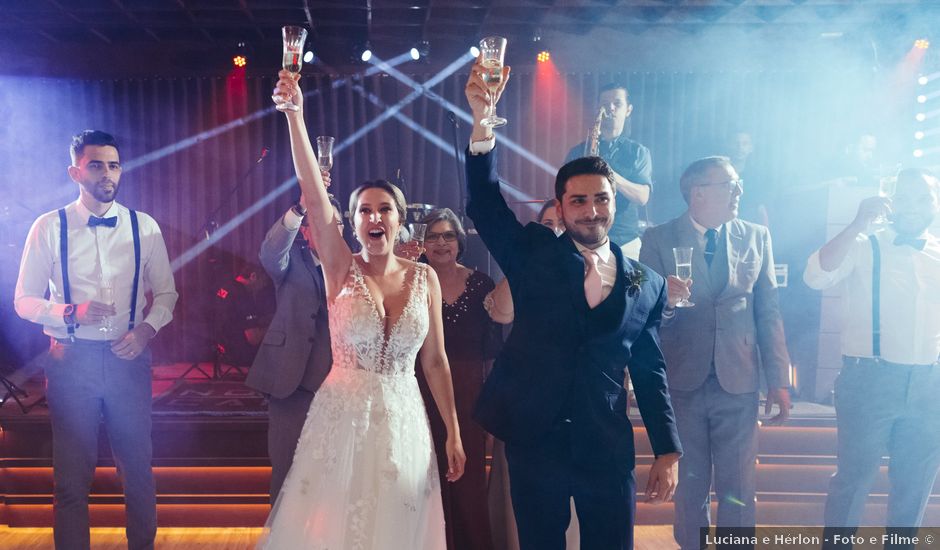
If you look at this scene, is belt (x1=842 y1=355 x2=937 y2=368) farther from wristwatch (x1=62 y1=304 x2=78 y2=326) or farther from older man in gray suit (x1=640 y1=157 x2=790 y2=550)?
wristwatch (x1=62 y1=304 x2=78 y2=326)

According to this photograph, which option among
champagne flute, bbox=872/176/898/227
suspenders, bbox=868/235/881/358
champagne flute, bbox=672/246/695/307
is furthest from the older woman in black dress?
champagne flute, bbox=872/176/898/227

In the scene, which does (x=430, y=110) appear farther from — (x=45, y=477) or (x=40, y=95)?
(x=45, y=477)

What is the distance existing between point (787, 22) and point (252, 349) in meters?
5.99

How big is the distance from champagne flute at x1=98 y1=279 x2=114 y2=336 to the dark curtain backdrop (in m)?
4.27

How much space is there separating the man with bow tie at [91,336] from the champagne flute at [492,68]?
6.03 ft

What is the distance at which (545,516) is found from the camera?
1951 millimetres

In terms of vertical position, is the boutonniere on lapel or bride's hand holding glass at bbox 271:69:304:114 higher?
bride's hand holding glass at bbox 271:69:304:114

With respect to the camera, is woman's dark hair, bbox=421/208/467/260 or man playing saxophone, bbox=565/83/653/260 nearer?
woman's dark hair, bbox=421/208/467/260

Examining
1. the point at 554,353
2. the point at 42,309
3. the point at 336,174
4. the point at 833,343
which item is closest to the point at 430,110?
the point at 336,174

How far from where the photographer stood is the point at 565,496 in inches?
77.3

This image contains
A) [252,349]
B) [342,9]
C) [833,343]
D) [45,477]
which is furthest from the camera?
[342,9]

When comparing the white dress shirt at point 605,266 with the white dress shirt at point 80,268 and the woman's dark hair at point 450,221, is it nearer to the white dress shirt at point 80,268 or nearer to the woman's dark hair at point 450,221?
the woman's dark hair at point 450,221

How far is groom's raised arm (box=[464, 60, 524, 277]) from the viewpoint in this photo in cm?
191

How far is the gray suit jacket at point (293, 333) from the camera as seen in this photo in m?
2.92
